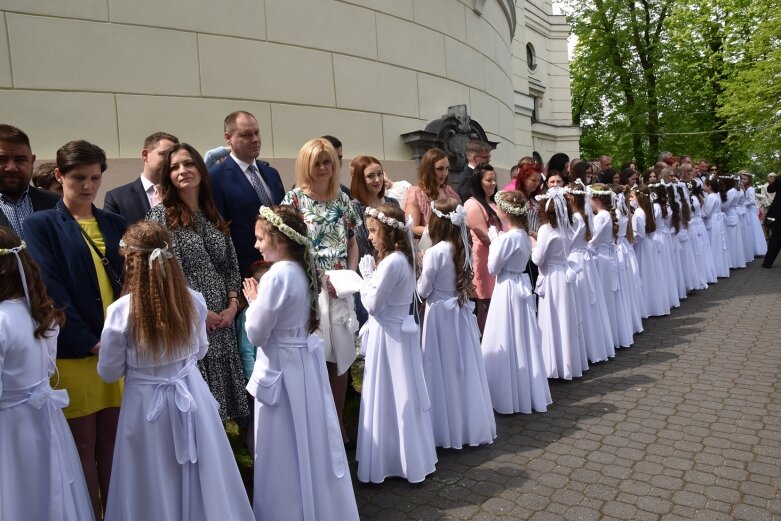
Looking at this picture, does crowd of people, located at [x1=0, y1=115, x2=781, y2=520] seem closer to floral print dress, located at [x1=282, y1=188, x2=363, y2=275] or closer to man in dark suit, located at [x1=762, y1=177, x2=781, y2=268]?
floral print dress, located at [x1=282, y1=188, x2=363, y2=275]

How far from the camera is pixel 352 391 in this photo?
5.63 meters

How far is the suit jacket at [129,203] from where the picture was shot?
4098 mm

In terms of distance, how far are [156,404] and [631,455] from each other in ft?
10.5

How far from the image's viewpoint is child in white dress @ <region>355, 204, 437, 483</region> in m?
3.94

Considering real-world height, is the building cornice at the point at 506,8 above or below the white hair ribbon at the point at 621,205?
above

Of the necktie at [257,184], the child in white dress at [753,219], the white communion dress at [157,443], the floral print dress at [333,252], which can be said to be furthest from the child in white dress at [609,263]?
the child in white dress at [753,219]

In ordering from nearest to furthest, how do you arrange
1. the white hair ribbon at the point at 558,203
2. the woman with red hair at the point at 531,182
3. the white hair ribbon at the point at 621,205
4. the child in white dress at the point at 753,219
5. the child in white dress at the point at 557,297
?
the white hair ribbon at the point at 558,203, the child in white dress at the point at 557,297, the woman with red hair at the point at 531,182, the white hair ribbon at the point at 621,205, the child in white dress at the point at 753,219

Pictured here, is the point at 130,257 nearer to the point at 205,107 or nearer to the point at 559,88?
the point at 205,107

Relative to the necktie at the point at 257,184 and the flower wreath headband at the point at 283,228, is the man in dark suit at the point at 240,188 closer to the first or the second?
the necktie at the point at 257,184

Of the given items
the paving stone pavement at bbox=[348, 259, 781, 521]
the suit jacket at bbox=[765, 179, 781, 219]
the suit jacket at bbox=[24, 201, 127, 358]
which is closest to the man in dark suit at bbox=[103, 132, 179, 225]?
the suit jacket at bbox=[24, 201, 127, 358]

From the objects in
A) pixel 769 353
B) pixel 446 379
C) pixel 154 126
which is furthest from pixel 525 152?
pixel 446 379

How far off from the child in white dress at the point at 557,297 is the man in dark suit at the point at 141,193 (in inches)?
142

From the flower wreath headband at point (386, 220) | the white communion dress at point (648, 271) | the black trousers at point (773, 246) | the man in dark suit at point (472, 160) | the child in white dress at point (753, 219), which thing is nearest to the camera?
the flower wreath headband at point (386, 220)

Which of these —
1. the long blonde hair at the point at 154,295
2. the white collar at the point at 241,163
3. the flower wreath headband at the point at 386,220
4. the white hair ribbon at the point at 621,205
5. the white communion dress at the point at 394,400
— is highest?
the white collar at the point at 241,163
